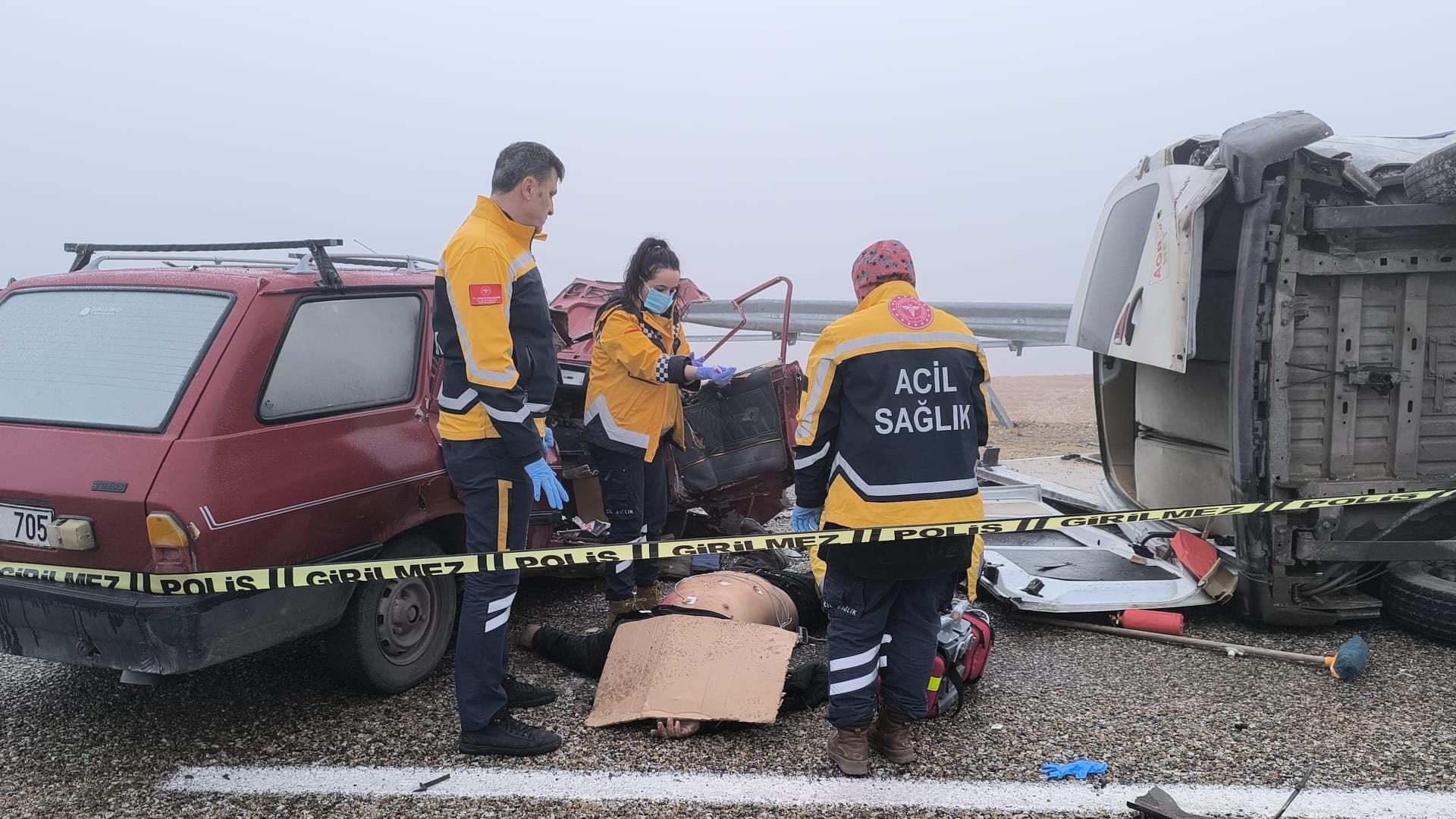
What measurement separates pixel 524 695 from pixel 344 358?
1418 millimetres

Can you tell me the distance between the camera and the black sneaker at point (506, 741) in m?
3.15

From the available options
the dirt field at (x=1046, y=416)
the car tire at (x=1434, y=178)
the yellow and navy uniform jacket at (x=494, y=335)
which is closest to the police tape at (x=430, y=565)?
the yellow and navy uniform jacket at (x=494, y=335)

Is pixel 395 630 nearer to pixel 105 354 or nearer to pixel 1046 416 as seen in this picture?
pixel 105 354

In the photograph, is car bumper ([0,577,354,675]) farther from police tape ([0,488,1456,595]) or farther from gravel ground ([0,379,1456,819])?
gravel ground ([0,379,1456,819])

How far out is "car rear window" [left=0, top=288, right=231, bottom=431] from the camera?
3066 mm

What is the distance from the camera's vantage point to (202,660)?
289 cm

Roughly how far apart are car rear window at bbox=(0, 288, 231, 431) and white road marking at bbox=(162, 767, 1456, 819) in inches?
47.3

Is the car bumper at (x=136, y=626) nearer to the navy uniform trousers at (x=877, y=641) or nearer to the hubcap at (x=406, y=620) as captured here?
the hubcap at (x=406, y=620)

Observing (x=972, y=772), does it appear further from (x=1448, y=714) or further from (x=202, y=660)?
(x=202, y=660)

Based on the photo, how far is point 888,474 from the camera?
2.99 meters

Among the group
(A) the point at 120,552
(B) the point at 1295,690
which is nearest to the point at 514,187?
(A) the point at 120,552

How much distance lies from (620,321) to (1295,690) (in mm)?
3145

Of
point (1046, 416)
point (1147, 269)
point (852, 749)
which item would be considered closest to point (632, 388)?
point (852, 749)

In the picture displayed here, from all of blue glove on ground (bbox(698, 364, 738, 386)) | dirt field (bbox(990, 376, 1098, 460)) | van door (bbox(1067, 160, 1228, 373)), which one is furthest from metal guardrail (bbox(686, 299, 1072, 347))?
blue glove on ground (bbox(698, 364, 738, 386))
